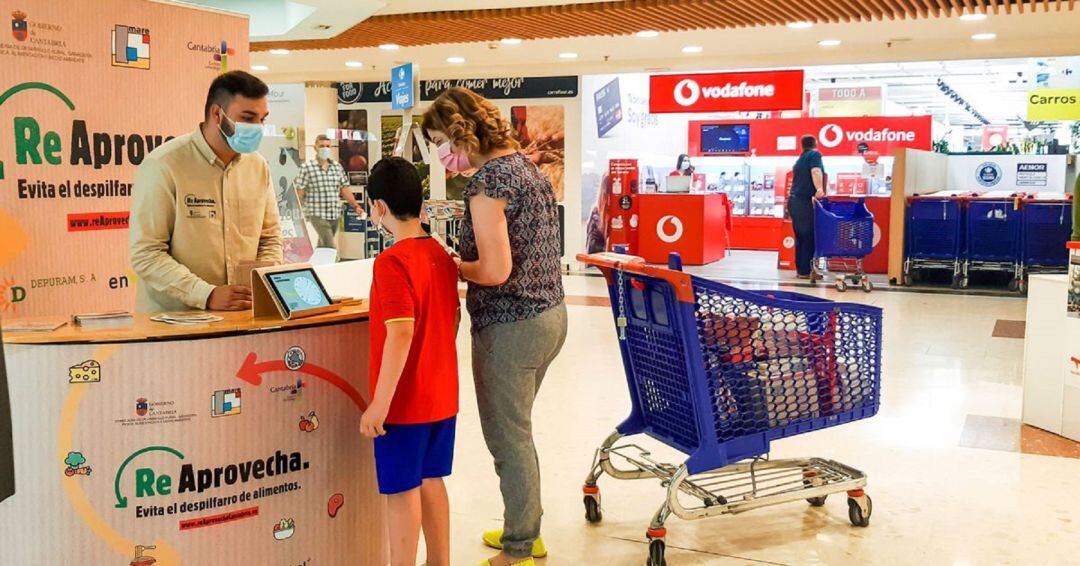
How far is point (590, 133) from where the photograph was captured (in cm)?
1332

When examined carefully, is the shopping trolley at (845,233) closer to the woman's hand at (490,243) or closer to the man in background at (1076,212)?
the man in background at (1076,212)

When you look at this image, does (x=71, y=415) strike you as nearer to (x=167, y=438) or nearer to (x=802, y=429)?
(x=167, y=438)

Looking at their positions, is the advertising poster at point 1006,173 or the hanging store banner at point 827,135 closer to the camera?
the advertising poster at point 1006,173

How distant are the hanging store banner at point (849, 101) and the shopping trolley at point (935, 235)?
7.36 meters

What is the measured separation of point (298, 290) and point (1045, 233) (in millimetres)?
9886

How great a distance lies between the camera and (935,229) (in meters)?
10.9

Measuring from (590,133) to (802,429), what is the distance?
1029 centimetres

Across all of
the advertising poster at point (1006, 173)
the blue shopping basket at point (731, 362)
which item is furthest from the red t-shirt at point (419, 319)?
A: the advertising poster at point (1006, 173)

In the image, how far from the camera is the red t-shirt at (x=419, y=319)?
259cm

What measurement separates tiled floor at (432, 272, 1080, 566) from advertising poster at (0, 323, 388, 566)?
2.72ft

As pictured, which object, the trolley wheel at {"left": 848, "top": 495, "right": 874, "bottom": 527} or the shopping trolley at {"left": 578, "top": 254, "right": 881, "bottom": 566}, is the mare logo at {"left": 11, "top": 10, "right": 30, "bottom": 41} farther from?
the trolley wheel at {"left": 848, "top": 495, "right": 874, "bottom": 527}

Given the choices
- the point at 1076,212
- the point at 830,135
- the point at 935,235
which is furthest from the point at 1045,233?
the point at 1076,212

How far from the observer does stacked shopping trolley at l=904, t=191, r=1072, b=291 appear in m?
10.5

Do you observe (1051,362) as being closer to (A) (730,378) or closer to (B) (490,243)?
(A) (730,378)
